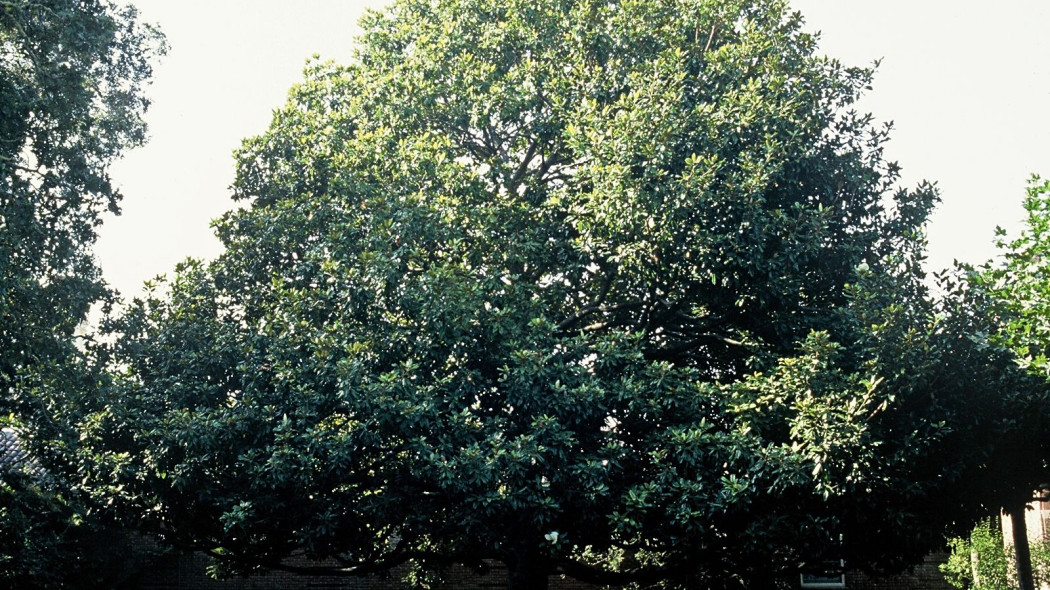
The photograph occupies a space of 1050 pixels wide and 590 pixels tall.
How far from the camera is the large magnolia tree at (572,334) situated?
13242 millimetres

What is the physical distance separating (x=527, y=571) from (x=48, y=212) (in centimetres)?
1042

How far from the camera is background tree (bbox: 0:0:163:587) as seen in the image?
14344 millimetres

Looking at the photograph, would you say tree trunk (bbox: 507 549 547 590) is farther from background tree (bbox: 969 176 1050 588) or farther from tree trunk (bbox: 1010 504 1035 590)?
tree trunk (bbox: 1010 504 1035 590)

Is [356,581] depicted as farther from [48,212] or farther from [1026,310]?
[1026,310]

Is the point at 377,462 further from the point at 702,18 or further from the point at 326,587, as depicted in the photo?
the point at 326,587

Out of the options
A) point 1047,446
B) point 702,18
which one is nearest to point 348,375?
point 702,18

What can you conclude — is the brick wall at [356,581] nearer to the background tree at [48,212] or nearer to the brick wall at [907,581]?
the brick wall at [907,581]

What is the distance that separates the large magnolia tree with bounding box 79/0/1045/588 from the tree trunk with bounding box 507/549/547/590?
0.27 ft

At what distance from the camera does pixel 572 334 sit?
16375mm

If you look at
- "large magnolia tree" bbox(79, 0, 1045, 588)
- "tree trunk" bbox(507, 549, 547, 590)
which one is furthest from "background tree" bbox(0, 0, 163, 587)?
"tree trunk" bbox(507, 549, 547, 590)

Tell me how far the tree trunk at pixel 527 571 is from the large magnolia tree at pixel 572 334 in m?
0.08

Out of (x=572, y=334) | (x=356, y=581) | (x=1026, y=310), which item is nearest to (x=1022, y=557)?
(x=1026, y=310)

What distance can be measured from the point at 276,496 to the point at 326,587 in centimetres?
1355

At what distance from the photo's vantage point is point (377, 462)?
47.2 ft
